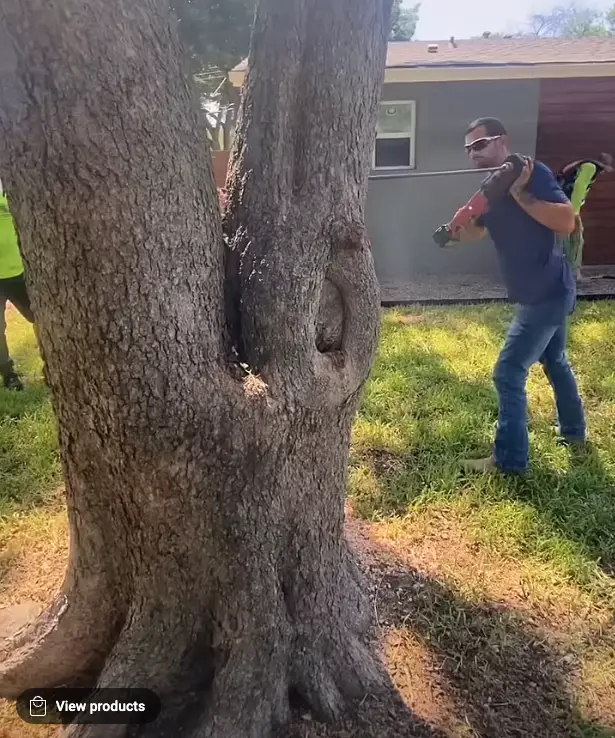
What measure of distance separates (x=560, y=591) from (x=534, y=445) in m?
1.51

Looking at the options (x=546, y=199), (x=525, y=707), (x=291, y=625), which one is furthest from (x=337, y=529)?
(x=546, y=199)

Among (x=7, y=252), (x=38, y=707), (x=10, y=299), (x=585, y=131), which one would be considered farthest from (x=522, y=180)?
(x=585, y=131)

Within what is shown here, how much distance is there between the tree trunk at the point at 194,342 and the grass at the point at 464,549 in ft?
1.22

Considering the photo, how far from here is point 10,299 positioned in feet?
19.4

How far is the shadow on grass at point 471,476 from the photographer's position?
12.7ft

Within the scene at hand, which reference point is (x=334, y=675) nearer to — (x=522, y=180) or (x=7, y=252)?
(x=522, y=180)

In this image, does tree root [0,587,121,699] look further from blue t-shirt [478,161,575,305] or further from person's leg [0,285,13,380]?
person's leg [0,285,13,380]

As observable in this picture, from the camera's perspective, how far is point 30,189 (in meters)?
1.92

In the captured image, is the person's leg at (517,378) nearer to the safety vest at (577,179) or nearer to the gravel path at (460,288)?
the safety vest at (577,179)

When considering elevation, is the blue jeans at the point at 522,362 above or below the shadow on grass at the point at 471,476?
above

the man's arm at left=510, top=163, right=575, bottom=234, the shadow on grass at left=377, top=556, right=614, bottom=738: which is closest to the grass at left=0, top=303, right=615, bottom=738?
the shadow on grass at left=377, top=556, right=614, bottom=738

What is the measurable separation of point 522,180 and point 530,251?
1.26ft

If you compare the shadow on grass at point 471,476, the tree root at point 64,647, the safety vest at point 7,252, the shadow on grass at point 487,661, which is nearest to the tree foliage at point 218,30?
the safety vest at point 7,252

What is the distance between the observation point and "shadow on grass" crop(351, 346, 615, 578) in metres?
3.88
